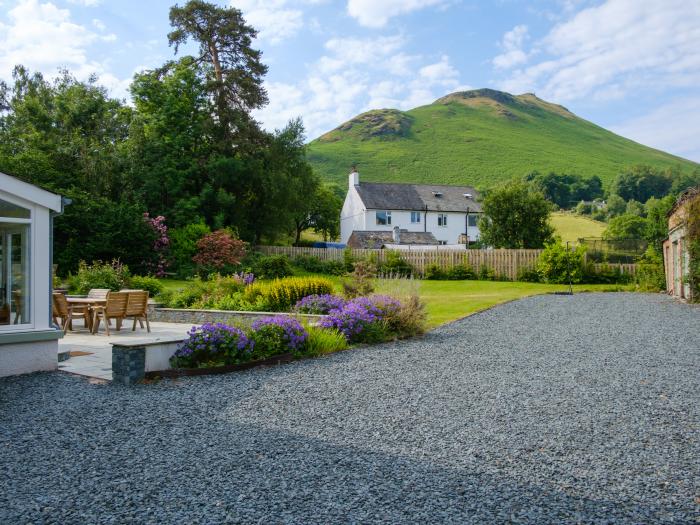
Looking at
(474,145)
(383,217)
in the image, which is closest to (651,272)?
(383,217)

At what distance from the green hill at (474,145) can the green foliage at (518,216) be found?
45.3m

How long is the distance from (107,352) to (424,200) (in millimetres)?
45315

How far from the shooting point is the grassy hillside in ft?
193

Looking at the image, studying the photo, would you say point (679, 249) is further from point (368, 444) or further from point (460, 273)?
point (368, 444)

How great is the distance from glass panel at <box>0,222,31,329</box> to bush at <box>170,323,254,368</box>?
2.15 meters

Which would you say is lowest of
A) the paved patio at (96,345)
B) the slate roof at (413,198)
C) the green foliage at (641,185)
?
the paved patio at (96,345)

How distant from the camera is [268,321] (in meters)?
8.80

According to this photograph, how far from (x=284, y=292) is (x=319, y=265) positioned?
51.9ft

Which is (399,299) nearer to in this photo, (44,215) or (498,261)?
(44,215)

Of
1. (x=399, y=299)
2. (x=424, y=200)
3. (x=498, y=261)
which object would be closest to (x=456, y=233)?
(x=424, y=200)

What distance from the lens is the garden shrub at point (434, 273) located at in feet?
92.6

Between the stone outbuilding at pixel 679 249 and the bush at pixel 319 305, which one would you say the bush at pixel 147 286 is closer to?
the bush at pixel 319 305

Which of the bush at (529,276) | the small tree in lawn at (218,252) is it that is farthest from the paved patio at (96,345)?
the bush at (529,276)

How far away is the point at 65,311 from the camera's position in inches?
432
